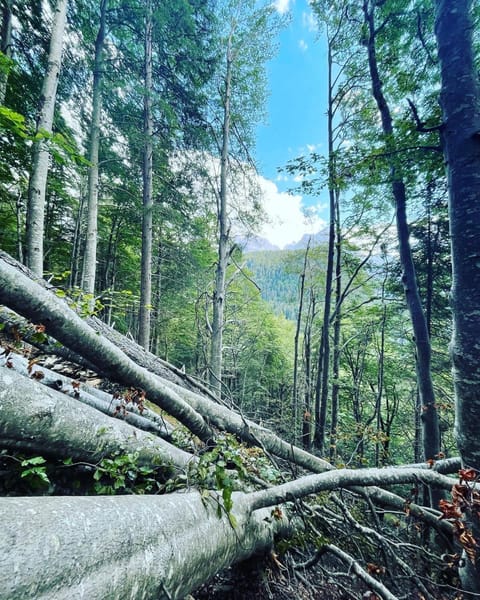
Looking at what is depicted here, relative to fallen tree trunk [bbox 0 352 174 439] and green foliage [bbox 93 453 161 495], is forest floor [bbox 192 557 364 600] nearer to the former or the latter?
green foliage [bbox 93 453 161 495]

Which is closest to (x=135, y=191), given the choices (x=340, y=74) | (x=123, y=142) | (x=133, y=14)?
(x=123, y=142)

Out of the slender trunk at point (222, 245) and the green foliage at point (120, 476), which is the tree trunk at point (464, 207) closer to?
the green foliage at point (120, 476)

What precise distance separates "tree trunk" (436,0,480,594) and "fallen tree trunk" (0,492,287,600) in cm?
192

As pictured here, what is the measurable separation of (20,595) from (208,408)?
7.97ft

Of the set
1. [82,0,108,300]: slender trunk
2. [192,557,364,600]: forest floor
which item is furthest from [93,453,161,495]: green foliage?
[82,0,108,300]: slender trunk

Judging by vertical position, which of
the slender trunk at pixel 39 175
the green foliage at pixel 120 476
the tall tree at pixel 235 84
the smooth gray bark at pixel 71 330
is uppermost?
the tall tree at pixel 235 84

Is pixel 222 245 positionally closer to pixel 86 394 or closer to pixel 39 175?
pixel 39 175

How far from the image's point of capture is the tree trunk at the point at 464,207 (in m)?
1.88

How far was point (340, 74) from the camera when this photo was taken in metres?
6.57

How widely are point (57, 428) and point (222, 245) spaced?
6.15 metres

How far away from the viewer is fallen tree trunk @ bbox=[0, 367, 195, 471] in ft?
4.60

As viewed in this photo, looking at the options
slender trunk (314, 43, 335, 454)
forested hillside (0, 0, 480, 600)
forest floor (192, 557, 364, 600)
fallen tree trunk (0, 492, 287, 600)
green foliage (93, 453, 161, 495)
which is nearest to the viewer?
fallen tree trunk (0, 492, 287, 600)

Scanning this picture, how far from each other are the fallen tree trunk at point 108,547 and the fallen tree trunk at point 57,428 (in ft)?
2.21

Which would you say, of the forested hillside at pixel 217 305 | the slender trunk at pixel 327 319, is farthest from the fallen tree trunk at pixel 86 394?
the slender trunk at pixel 327 319
